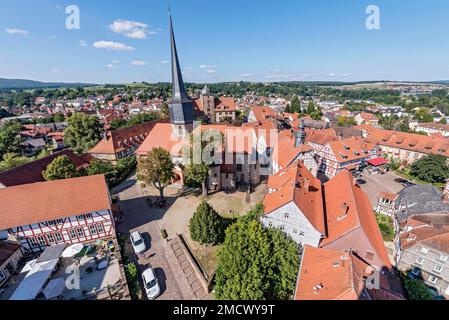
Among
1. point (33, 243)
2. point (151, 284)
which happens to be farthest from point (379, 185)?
point (33, 243)

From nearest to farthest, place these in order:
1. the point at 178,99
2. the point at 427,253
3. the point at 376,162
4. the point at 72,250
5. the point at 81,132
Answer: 1. the point at 427,253
2. the point at 72,250
3. the point at 178,99
4. the point at 376,162
5. the point at 81,132

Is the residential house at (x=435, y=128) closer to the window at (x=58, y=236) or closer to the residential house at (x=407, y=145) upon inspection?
the residential house at (x=407, y=145)

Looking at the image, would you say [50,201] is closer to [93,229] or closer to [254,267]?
[93,229]

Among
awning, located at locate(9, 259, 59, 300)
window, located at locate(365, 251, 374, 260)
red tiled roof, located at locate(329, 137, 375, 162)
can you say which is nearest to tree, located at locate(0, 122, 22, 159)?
awning, located at locate(9, 259, 59, 300)

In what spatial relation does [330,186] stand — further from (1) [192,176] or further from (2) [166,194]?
(2) [166,194]

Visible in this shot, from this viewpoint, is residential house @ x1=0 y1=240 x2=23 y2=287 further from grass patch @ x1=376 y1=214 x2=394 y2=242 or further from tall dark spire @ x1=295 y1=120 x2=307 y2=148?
grass patch @ x1=376 y1=214 x2=394 y2=242

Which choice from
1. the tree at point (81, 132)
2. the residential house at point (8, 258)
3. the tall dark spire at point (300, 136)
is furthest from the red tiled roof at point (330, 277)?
the tree at point (81, 132)
